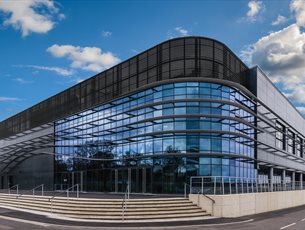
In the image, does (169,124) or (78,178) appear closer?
(169,124)

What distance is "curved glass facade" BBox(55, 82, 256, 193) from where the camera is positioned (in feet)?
107

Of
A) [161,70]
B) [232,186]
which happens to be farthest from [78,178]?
[232,186]

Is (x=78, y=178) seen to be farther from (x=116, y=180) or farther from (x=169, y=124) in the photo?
(x=169, y=124)

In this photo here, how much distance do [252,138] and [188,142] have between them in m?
8.28

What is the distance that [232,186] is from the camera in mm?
26203

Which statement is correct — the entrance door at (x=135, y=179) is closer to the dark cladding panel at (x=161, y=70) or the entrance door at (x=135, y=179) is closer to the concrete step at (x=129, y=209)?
the dark cladding panel at (x=161, y=70)

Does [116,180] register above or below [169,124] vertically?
below

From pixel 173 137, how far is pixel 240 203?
30.3ft

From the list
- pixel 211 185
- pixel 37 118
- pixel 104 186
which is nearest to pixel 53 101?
pixel 37 118

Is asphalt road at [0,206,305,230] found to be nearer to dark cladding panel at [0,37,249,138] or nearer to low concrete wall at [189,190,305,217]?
low concrete wall at [189,190,305,217]

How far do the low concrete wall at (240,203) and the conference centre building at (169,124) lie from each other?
1530 millimetres

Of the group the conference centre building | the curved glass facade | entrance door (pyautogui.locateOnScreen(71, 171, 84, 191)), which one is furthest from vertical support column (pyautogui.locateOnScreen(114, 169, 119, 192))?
entrance door (pyautogui.locateOnScreen(71, 171, 84, 191))

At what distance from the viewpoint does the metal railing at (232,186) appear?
2514 centimetres

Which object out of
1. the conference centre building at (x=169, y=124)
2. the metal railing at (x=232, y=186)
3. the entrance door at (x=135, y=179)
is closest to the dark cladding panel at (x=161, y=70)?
the conference centre building at (x=169, y=124)
